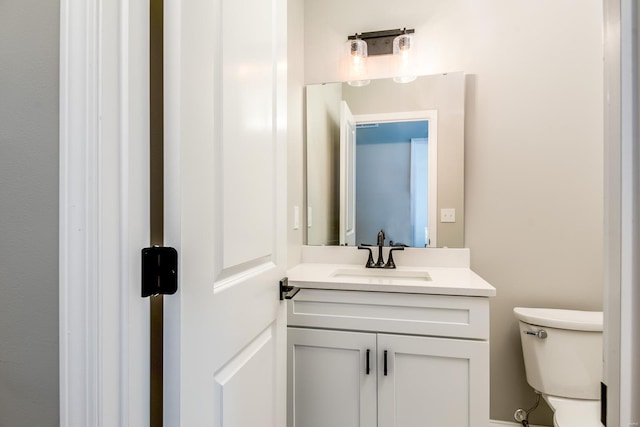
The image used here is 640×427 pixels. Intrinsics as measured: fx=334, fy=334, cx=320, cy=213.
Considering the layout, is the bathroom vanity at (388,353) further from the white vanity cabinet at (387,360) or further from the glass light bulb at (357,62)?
the glass light bulb at (357,62)

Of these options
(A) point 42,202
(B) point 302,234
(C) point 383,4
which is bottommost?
(B) point 302,234

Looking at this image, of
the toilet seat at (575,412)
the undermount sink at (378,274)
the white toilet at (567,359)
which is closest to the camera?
the toilet seat at (575,412)

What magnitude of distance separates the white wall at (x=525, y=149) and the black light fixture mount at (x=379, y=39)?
147 mm

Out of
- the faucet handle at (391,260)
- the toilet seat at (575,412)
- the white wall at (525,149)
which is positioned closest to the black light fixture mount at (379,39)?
the white wall at (525,149)

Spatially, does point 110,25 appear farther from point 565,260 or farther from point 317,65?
point 565,260

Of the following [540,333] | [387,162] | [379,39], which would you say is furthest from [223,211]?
[379,39]

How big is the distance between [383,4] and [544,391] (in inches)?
84.0

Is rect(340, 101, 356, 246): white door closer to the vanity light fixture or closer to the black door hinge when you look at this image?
the vanity light fixture

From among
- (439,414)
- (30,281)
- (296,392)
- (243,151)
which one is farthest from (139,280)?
(439,414)

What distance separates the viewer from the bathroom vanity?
1.28 metres

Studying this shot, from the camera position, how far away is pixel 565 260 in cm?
170

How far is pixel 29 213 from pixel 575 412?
186 cm

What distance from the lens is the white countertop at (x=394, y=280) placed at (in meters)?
1.30

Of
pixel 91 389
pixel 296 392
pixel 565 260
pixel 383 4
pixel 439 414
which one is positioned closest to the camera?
pixel 91 389
